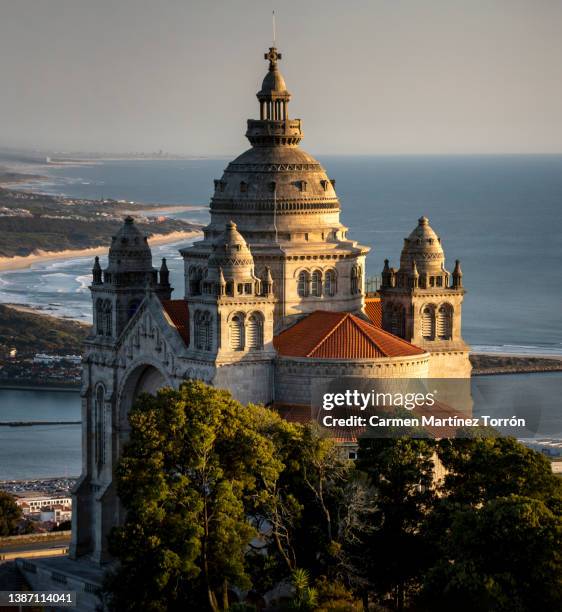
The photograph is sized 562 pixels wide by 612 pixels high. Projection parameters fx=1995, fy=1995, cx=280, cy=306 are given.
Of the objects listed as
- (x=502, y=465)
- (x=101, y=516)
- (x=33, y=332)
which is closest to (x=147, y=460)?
(x=502, y=465)

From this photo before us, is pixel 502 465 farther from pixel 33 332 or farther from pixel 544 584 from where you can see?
pixel 33 332

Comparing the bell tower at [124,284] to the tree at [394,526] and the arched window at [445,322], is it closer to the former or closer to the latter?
the arched window at [445,322]

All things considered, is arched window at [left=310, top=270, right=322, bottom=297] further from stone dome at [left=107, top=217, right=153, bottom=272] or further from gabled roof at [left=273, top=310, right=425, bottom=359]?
stone dome at [left=107, top=217, right=153, bottom=272]

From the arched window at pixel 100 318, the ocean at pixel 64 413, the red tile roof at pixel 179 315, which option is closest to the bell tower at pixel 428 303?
the red tile roof at pixel 179 315

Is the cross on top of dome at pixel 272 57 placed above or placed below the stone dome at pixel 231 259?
above

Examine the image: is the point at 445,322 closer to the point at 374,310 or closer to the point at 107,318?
the point at 374,310

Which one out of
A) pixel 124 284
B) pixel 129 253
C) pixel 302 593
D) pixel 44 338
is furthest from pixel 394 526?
pixel 44 338
